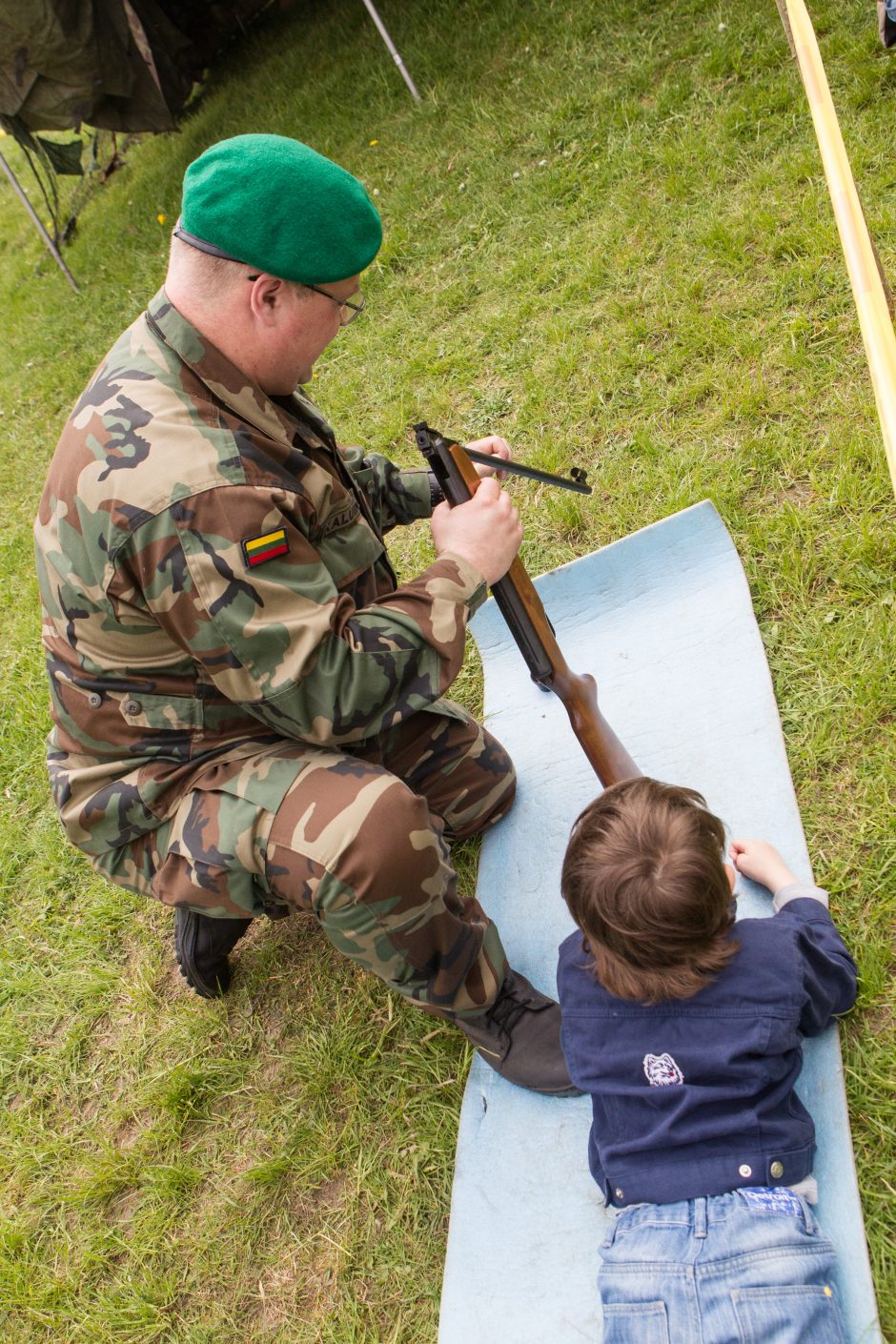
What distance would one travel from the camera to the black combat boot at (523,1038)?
2.27 meters

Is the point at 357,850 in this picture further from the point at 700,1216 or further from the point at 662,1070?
the point at 700,1216

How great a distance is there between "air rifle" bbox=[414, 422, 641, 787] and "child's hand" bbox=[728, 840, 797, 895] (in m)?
0.31

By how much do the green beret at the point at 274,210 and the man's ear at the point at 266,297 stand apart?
26 millimetres

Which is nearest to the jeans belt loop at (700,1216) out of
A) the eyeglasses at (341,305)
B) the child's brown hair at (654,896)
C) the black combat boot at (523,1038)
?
the child's brown hair at (654,896)

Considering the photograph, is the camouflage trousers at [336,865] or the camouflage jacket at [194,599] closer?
the camouflage jacket at [194,599]

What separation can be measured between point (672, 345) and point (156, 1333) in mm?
3550

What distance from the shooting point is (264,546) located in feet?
6.38

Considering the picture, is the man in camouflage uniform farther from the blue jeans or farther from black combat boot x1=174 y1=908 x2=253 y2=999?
the blue jeans

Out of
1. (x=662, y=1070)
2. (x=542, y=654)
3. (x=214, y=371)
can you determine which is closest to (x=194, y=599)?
(x=214, y=371)

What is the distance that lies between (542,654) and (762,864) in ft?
2.29

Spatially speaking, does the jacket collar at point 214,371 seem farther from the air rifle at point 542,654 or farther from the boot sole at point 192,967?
the boot sole at point 192,967

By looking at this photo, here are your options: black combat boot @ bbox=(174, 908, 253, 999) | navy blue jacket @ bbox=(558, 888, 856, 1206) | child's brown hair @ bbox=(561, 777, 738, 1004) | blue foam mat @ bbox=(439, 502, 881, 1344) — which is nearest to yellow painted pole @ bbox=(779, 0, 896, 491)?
child's brown hair @ bbox=(561, 777, 738, 1004)

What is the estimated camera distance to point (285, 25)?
340 inches

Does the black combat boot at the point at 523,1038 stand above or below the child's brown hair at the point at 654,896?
below
